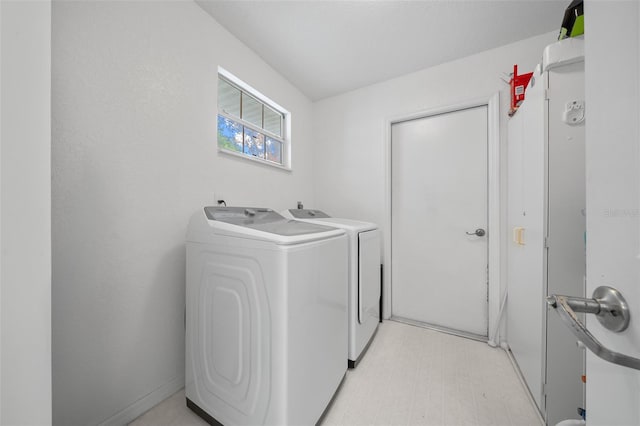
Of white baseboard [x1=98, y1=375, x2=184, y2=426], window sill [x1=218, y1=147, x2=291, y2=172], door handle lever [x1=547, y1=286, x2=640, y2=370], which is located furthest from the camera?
window sill [x1=218, y1=147, x2=291, y2=172]

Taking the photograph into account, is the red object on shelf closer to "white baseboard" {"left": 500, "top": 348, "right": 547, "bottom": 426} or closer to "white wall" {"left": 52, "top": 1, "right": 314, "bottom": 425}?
"white baseboard" {"left": 500, "top": 348, "right": 547, "bottom": 426}

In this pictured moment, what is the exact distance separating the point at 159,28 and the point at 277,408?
2.12 m

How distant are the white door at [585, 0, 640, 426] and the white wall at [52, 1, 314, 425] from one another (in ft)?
5.72

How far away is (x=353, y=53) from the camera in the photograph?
2.00m

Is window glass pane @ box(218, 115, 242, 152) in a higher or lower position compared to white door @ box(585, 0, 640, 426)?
higher

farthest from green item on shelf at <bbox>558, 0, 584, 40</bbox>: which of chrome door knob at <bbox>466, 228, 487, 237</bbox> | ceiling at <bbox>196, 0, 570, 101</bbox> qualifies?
chrome door knob at <bbox>466, 228, 487, 237</bbox>

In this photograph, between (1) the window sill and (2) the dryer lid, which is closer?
(2) the dryer lid

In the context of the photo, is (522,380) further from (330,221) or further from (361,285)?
(330,221)

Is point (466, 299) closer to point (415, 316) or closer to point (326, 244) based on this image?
point (415, 316)

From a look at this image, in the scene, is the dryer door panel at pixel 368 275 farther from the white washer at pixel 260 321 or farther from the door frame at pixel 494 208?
the door frame at pixel 494 208

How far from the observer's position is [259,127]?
217cm

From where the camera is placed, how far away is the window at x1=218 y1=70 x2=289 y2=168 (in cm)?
184
